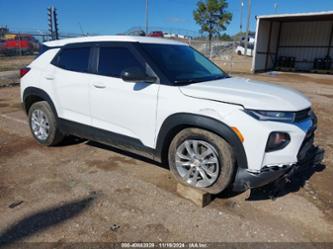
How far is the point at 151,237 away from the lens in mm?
2605

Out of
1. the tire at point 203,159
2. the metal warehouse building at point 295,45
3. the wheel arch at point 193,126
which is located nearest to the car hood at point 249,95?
the wheel arch at point 193,126

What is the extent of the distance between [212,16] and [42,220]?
1355 inches

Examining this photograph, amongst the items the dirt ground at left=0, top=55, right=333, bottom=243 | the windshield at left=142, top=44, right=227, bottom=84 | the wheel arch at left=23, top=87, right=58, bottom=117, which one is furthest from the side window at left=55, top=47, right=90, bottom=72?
the dirt ground at left=0, top=55, right=333, bottom=243

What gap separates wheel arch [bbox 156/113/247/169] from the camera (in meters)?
2.78

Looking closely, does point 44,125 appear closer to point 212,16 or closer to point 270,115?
point 270,115

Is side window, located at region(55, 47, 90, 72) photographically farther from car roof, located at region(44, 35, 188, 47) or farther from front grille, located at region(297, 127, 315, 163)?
front grille, located at region(297, 127, 315, 163)

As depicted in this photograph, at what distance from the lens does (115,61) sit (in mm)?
3688

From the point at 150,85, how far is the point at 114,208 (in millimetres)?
1442

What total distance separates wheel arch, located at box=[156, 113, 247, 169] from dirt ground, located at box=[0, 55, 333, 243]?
57 cm

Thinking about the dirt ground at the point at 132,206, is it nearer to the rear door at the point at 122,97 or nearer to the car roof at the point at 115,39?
the rear door at the point at 122,97

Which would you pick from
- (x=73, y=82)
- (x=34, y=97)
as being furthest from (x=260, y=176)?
(x=34, y=97)

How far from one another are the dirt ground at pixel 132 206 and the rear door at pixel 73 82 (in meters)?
0.71

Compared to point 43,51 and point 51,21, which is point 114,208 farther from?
point 51,21

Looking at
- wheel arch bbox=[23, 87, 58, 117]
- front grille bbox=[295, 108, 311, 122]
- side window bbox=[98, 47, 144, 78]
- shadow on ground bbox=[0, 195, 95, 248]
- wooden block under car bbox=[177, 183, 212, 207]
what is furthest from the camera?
wheel arch bbox=[23, 87, 58, 117]
